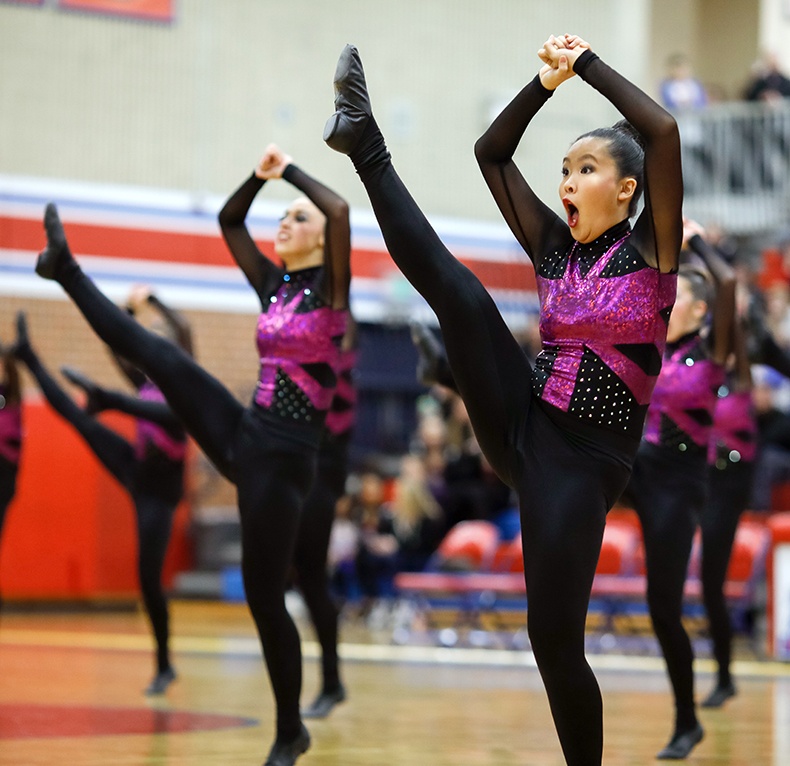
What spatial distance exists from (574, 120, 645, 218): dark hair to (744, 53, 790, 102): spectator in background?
38.7 ft

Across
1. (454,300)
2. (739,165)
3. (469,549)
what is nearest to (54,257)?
(454,300)

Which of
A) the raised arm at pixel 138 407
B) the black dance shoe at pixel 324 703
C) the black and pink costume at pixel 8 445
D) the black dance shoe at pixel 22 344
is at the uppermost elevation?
the black dance shoe at pixel 22 344

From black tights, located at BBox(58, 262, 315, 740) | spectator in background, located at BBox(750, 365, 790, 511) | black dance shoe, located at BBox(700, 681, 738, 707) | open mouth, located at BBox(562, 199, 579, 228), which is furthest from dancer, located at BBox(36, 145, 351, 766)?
spectator in background, located at BBox(750, 365, 790, 511)

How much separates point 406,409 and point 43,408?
4.45 metres

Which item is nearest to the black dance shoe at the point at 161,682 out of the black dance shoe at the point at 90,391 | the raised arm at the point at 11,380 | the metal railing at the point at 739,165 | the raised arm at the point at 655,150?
the black dance shoe at the point at 90,391

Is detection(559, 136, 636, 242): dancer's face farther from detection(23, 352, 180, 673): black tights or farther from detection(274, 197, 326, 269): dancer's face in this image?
detection(23, 352, 180, 673): black tights

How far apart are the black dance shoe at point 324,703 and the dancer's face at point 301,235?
1999 mm

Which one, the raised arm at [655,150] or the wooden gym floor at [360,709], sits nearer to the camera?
the raised arm at [655,150]

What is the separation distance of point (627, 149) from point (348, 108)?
682 mm

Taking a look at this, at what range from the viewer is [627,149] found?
322cm

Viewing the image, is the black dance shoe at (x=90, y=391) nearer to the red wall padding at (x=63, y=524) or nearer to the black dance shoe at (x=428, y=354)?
the black dance shoe at (x=428, y=354)

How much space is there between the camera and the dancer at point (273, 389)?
4172mm

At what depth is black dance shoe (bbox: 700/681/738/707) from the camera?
611 cm

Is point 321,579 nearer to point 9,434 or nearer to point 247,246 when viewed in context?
point 247,246
